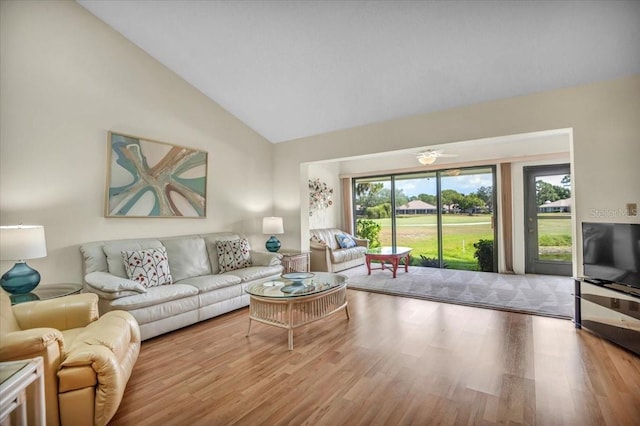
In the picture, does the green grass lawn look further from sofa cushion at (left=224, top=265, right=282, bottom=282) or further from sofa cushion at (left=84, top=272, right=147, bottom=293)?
sofa cushion at (left=84, top=272, right=147, bottom=293)

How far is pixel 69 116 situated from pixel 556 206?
23.9 feet

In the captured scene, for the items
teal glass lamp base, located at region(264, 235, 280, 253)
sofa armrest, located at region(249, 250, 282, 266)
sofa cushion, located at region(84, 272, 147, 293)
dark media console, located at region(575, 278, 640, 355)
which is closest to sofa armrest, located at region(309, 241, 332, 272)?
teal glass lamp base, located at region(264, 235, 280, 253)

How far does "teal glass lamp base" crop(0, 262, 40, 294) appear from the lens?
2576 millimetres

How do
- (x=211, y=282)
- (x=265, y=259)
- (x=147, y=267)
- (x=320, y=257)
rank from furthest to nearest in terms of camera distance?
(x=320, y=257), (x=265, y=259), (x=211, y=282), (x=147, y=267)

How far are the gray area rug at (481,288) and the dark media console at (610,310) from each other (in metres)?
0.41

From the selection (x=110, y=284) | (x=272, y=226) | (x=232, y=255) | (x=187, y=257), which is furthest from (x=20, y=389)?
(x=272, y=226)

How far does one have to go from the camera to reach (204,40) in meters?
3.61

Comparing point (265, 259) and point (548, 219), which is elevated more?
point (548, 219)

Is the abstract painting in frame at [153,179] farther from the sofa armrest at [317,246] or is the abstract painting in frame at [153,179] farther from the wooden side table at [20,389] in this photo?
the wooden side table at [20,389]

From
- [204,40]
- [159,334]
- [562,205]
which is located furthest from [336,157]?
[562,205]

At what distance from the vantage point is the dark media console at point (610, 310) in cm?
256

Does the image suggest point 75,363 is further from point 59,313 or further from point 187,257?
point 187,257

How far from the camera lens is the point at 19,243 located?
2537mm

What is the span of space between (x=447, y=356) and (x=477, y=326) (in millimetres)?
864
